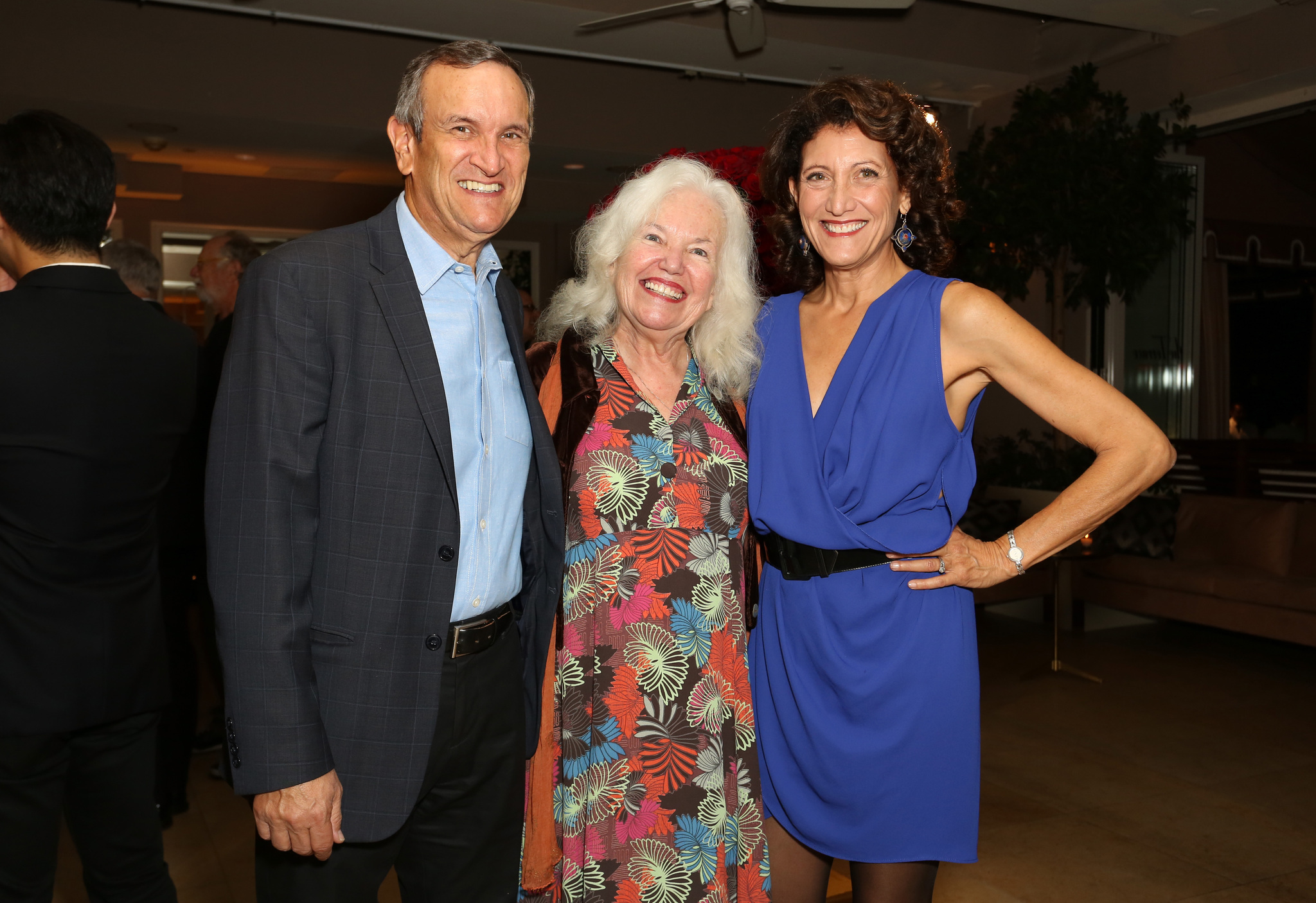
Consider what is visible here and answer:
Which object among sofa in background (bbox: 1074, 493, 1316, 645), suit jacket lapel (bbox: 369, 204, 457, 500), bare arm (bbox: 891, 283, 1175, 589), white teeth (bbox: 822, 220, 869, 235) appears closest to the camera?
suit jacket lapel (bbox: 369, 204, 457, 500)

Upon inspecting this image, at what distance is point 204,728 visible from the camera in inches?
184

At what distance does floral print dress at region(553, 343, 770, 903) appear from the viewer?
75.5 inches

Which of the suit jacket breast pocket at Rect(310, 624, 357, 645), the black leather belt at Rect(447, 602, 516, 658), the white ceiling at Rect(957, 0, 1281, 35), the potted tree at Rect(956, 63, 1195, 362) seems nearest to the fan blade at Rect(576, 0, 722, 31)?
the white ceiling at Rect(957, 0, 1281, 35)

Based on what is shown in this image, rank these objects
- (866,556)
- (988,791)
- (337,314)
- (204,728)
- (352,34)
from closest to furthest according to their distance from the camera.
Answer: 1. (337,314)
2. (866,556)
3. (988,791)
4. (204,728)
5. (352,34)

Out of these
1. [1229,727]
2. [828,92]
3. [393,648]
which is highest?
[828,92]

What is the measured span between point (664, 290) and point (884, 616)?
0.79 metres

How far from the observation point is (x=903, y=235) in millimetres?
2072

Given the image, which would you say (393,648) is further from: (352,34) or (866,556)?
(352,34)

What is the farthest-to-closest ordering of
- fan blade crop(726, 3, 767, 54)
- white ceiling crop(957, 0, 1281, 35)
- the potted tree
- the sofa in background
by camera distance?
the potted tree → white ceiling crop(957, 0, 1281, 35) → the sofa in background → fan blade crop(726, 3, 767, 54)

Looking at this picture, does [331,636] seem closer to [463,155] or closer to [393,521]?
[393,521]

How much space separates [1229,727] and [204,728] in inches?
198

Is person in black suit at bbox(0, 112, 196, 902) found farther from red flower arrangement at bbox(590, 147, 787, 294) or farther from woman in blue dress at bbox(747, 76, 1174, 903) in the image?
woman in blue dress at bbox(747, 76, 1174, 903)

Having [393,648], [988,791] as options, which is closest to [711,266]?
[393,648]

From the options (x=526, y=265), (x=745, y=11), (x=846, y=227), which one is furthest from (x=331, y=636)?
(x=526, y=265)
